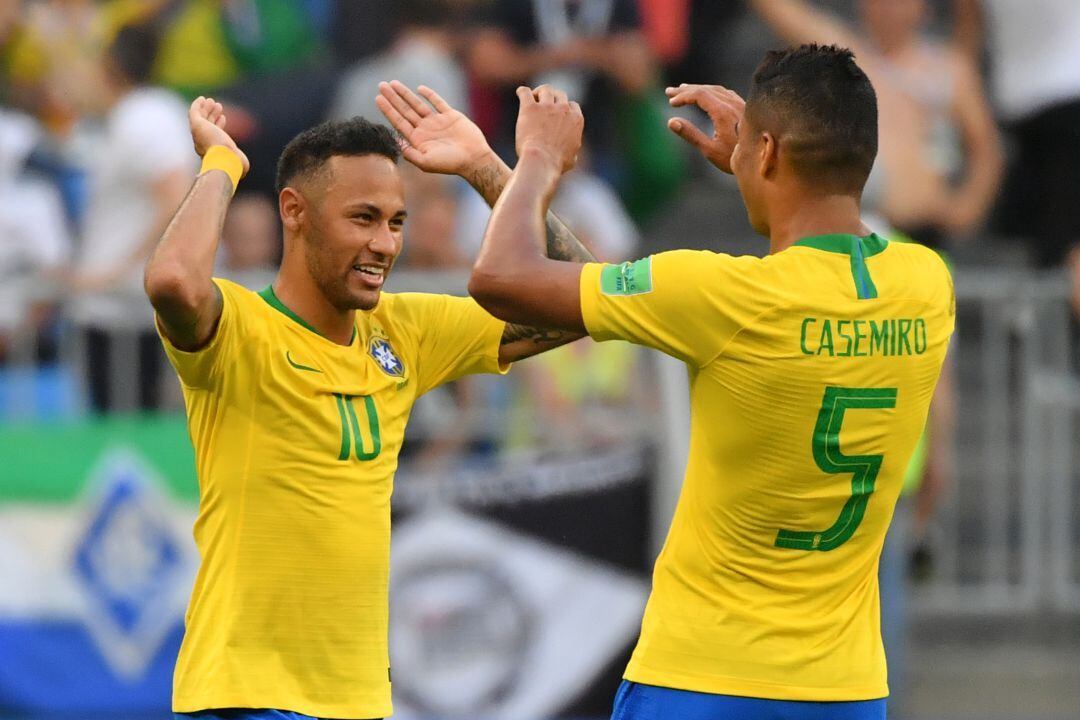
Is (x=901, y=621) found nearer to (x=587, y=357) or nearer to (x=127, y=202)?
(x=587, y=357)

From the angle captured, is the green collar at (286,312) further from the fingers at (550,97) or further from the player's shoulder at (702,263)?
the player's shoulder at (702,263)

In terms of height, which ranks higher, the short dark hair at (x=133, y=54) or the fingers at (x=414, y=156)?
the short dark hair at (x=133, y=54)

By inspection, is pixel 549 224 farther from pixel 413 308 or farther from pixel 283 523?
pixel 283 523

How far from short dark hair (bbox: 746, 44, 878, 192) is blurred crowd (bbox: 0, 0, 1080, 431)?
496 cm

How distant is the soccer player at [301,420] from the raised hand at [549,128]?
306 millimetres

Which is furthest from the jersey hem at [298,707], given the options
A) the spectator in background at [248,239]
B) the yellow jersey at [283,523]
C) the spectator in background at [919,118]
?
the spectator in background at [919,118]

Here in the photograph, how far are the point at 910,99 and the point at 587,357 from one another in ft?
8.32

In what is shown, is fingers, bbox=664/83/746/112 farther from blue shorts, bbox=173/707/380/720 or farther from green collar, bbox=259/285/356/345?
blue shorts, bbox=173/707/380/720

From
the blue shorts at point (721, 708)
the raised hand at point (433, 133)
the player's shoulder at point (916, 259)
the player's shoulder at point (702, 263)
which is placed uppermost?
the raised hand at point (433, 133)

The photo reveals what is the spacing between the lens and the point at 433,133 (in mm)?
5055

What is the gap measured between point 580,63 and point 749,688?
678 centimetres

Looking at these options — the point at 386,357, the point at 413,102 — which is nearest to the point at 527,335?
the point at 386,357

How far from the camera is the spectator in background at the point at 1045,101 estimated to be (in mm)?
10336

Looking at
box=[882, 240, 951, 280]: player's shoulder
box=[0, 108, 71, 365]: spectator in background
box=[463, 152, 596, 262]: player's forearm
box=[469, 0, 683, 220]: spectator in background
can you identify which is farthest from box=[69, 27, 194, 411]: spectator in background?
box=[882, 240, 951, 280]: player's shoulder
